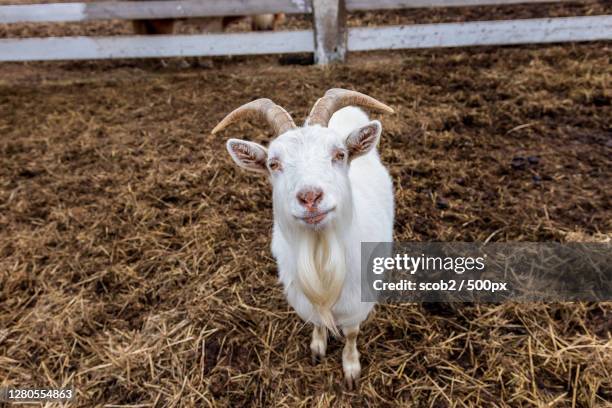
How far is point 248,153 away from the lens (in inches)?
81.7

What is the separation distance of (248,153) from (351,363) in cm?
132

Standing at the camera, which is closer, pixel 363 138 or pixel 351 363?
pixel 363 138

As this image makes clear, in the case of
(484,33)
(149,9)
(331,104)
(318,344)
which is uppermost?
(149,9)

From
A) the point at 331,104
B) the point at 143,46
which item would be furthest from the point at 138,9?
the point at 331,104

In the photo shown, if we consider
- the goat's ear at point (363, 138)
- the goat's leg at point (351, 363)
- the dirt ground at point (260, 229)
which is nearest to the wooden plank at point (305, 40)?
the dirt ground at point (260, 229)

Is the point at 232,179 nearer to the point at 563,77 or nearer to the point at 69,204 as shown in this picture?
the point at 69,204

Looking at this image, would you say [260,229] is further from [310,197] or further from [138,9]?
[138,9]

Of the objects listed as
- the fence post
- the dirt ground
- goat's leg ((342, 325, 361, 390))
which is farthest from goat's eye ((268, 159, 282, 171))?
the fence post

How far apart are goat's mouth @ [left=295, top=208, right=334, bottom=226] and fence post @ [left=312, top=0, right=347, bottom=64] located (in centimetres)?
420

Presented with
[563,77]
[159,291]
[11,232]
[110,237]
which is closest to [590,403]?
[159,291]

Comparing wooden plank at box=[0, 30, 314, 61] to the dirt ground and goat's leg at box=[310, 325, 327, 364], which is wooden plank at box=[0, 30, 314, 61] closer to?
the dirt ground

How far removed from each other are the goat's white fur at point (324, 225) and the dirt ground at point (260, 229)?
20.3 inches

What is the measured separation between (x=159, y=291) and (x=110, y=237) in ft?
2.56

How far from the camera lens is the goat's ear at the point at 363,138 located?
1.97 m
